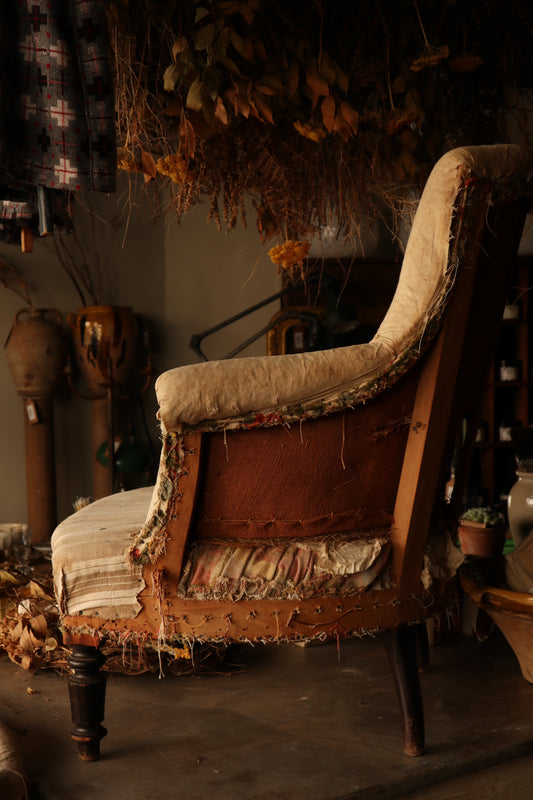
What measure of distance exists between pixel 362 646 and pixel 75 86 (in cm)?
154

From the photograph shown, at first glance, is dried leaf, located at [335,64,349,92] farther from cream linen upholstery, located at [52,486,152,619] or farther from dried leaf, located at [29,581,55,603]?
dried leaf, located at [29,581,55,603]

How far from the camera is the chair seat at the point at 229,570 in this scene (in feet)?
4.48

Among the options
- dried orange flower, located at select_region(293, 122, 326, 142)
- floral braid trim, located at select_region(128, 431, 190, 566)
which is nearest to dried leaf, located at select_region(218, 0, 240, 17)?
dried orange flower, located at select_region(293, 122, 326, 142)

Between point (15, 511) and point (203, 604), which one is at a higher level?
point (203, 604)

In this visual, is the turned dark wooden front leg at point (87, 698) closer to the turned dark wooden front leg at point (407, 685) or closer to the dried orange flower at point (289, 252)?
the turned dark wooden front leg at point (407, 685)

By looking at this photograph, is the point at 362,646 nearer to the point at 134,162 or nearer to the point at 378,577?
the point at 378,577

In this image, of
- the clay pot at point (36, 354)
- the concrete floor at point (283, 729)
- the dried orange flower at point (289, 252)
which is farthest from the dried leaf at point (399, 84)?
the clay pot at point (36, 354)

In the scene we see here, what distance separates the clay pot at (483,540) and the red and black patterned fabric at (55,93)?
4.42 ft

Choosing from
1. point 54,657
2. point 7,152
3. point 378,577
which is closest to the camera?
point 378,577

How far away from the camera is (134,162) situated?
205cm

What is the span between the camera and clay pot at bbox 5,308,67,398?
13.7 feet

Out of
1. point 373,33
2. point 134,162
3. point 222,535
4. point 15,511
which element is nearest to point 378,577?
point 222,535

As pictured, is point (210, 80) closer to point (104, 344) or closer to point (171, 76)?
point (171, 76)

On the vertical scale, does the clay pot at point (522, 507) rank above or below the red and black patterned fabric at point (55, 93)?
below
